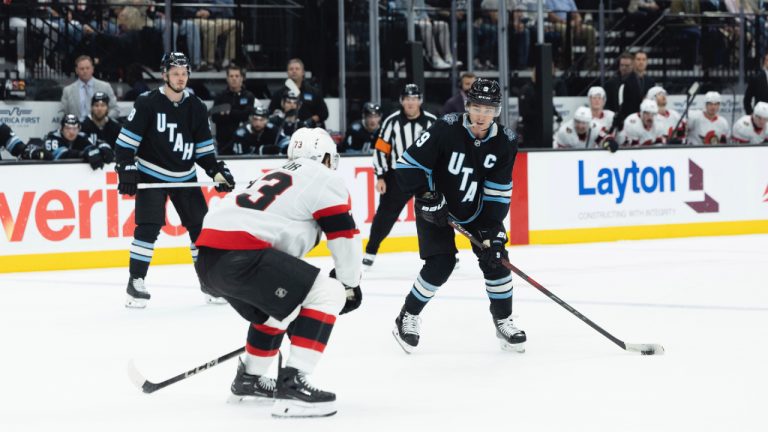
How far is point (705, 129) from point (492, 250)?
22.0 ft

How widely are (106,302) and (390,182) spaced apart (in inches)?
79.7

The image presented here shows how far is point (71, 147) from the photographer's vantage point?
27.6 feet

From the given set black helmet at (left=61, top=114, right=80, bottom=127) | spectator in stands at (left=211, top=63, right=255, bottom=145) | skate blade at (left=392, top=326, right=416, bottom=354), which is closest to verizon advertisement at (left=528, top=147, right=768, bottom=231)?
spectator in stands at (left=211, top=63, right=255, bottom=145)

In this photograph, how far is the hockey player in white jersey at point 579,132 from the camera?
32.2ft

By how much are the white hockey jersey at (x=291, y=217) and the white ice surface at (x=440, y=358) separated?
53 cm

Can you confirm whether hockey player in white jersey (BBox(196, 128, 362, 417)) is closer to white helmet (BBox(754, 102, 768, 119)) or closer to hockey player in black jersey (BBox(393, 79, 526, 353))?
hockey player in black jersey (BBox(393, 79, 526, 353))

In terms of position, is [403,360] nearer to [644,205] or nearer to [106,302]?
[106,302]

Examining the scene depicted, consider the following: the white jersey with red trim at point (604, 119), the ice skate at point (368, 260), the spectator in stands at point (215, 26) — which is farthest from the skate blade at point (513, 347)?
the spectator in stands at point (215, 26)

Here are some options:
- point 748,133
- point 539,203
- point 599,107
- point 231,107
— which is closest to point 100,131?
point 231,107

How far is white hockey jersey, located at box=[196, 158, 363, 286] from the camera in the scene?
3.58 metres

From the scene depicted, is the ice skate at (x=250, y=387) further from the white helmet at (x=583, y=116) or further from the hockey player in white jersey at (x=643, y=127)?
the hockey player in white jersey at (x=643, y=127)

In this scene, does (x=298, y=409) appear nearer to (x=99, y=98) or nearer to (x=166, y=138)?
(x=166, y=138)

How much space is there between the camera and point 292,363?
3.62m

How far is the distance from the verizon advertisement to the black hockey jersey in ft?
10.2
